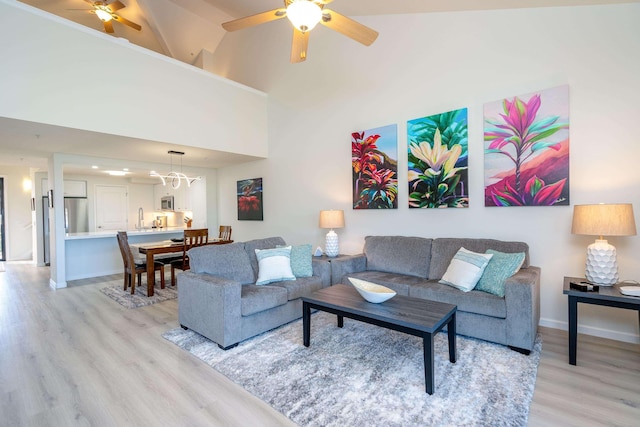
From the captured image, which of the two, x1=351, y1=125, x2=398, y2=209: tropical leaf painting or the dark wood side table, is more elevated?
x1=351, y1=125, x2=398, y2=209: tropical leaf painting

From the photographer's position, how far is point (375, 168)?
14.0ft

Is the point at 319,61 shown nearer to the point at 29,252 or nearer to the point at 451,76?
the point at 451,76

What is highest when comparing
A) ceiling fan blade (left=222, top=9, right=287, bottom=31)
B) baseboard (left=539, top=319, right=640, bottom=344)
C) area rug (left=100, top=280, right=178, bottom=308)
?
ceiling fan blade (left=222, top=9, right=287, bottom=31)

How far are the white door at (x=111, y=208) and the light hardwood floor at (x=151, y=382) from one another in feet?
17.5

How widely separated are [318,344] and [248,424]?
106cm

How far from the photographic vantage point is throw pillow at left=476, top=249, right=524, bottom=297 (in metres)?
2.66

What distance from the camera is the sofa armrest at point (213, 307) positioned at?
2.62m

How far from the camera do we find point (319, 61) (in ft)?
15.5

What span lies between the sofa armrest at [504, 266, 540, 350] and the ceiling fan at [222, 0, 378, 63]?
2.44m

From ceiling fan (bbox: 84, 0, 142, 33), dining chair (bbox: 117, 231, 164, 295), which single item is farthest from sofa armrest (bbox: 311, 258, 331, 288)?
ceiling fan (bbox: 84, 0, 142, 33)

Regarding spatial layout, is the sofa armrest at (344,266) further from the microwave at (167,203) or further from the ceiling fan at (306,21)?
the microwave at (167,203)

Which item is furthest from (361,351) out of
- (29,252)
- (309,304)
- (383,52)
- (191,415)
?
(29,252)

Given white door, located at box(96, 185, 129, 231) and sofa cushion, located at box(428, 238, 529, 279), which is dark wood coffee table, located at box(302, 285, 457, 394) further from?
white door, located at box(96, 185, 129, 231)

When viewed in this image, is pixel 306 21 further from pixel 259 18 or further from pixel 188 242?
pixel 188 242
